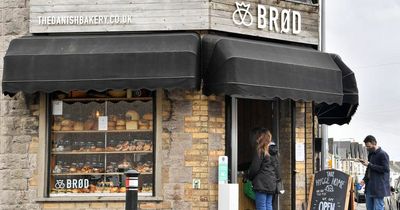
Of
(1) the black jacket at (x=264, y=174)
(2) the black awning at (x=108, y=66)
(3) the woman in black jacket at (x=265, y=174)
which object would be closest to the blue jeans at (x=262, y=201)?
(3) the woman in black jacket at (x=265, y=174)

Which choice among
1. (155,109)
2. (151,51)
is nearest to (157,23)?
(151,51)

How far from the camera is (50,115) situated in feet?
37.4

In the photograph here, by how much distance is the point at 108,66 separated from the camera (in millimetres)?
10586

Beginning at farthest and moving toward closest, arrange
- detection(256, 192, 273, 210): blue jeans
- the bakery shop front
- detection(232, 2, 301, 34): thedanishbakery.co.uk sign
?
detection(232, 2, 301, 34): thedanishbakery.co.uk sign
detection(256, 192, 273, 210): blue jeans
the bakery shop front

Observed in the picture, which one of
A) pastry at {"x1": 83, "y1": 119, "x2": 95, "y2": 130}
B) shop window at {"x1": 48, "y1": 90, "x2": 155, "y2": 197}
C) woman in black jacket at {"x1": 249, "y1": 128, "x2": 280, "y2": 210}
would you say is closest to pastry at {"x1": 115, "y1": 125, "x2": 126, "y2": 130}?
shop window at {"x1": 48, "y1": 90, "x2": 155, "y2": 197}

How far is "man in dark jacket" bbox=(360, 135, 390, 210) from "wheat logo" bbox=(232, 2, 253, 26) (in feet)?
10.6

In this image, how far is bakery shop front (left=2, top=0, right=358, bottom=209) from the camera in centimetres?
1058

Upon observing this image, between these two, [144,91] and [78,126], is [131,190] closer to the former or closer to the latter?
[144,91]

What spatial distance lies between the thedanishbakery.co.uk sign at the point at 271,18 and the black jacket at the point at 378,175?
2.74 m

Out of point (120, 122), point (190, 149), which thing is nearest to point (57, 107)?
point (120, 122)

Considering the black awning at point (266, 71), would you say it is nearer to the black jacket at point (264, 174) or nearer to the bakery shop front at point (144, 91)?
the bakery shop front at point (144, 91)

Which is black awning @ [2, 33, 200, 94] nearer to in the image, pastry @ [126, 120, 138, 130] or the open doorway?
pastry @ [126, 120, 138, 130]

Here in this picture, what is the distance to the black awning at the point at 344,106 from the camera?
13031 mm

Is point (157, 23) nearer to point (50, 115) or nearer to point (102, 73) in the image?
point (102, 73)
